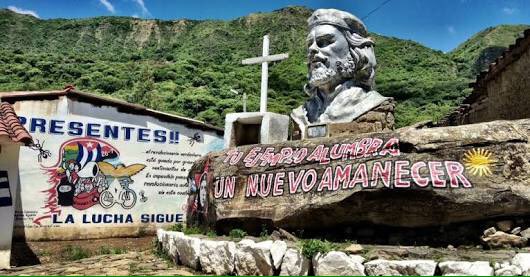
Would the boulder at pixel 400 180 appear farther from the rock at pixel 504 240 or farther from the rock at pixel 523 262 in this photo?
the rock at pixel 523 262

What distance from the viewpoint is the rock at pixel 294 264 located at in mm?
6207

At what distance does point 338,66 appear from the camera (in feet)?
33.3

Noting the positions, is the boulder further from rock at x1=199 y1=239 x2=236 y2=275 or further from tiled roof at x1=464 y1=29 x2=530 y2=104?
tiled roof at x1=464 y1=29 x2=530 y2=104

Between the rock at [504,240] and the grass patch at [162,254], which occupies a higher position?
the rock at [504,240]

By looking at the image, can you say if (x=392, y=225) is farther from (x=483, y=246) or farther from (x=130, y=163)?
(x=130, y=163)

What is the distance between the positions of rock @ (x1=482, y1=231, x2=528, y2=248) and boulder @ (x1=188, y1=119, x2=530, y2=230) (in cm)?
28

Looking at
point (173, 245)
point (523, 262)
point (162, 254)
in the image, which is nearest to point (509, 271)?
point (523, 262)

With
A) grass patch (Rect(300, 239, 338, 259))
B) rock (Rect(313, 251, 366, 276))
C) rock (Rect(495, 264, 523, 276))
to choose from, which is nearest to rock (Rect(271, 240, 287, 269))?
grass patch (Rect(300, 239, 338, 259))

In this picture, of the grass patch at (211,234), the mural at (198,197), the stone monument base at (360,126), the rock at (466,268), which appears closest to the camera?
the rock at (466,268)

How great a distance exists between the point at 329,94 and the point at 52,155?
663 centimetres

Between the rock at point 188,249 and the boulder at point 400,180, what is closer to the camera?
the boulder at point 400,180

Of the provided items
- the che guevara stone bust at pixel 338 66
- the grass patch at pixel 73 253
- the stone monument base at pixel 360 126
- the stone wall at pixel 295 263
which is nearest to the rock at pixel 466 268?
the stone wall at pixel 295 263

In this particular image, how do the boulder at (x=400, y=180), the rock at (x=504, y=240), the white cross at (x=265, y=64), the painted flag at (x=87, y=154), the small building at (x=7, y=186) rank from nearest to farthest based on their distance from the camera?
the rock at (x=504, y=240)
the boulder at (x=400, y=180)
the small building at (x=7, y=186)
the white cross at (x=265, y=64)
the painted flag at (x=87, y=154)

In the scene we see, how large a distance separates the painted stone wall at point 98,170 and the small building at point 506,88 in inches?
294
